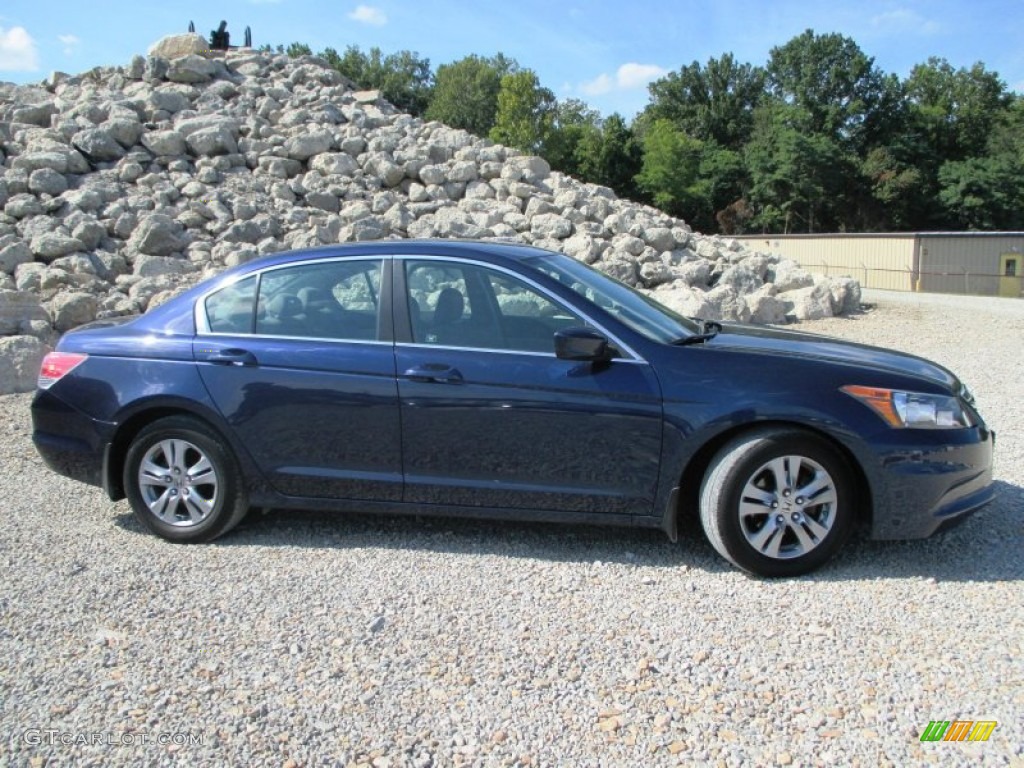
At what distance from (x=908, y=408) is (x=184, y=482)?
3.76 metres

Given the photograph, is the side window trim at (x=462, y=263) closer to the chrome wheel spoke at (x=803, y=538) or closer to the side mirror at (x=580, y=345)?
the side mirror at (x=580, y=345)

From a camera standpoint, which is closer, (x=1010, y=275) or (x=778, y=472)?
(x=778, y=472)

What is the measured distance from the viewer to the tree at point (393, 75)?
9094 cm

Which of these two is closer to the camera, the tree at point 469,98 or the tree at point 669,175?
the tree at point 669,175

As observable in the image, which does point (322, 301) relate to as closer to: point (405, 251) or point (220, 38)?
point (405, 251)

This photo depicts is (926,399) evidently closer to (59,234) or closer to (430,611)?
(430,611)

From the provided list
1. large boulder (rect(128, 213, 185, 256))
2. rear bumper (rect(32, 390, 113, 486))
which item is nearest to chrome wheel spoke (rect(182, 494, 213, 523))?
rear bumper (rect(32, 390, 113, 486))

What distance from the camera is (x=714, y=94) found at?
8794 centimetres

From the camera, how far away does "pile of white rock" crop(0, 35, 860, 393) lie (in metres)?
13.2

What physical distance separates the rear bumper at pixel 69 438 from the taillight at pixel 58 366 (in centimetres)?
7

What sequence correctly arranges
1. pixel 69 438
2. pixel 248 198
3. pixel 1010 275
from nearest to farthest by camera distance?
1. pixel 69 438
2. pixel 248 198
3. pixel 1010 275

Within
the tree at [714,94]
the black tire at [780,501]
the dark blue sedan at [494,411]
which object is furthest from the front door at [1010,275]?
the tree at [714,94]

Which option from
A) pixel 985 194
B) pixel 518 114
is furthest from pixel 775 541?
pixel 518 114

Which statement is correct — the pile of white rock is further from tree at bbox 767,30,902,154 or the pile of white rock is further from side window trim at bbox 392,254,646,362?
tree at bbox 767,30,902,154
